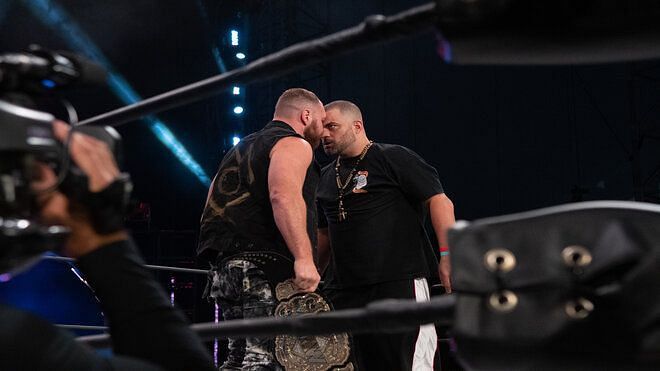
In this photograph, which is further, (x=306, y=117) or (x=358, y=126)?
(x=358, y=126)

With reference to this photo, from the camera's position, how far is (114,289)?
28.5 inches

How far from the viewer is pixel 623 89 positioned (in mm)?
9016

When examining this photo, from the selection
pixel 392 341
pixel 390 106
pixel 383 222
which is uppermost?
pixel 390 106

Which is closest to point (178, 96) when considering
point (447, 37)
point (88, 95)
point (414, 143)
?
point (447, 37)

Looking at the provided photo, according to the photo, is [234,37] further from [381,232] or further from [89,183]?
[89,183]

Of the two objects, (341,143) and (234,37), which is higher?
(234,37)

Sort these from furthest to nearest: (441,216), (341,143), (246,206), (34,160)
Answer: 1. (341,143)
2. (441,216)
3. (246,206)
4. (34,160)

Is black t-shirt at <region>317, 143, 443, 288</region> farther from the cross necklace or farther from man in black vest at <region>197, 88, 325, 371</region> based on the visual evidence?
man in black vest at <region>197, 88, 325, 371</region>

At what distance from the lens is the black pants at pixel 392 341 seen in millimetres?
2834

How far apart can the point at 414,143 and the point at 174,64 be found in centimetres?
341

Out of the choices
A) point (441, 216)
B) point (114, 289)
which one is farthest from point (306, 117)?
point (114, 289)

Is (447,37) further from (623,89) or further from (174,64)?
(623,89)

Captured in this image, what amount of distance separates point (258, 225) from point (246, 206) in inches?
3.1

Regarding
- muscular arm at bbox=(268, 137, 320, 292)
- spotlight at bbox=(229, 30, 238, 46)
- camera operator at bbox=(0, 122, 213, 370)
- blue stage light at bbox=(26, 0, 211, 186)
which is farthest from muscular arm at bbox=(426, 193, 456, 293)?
spotlight at bbox=(229, 30, 238, 46)
